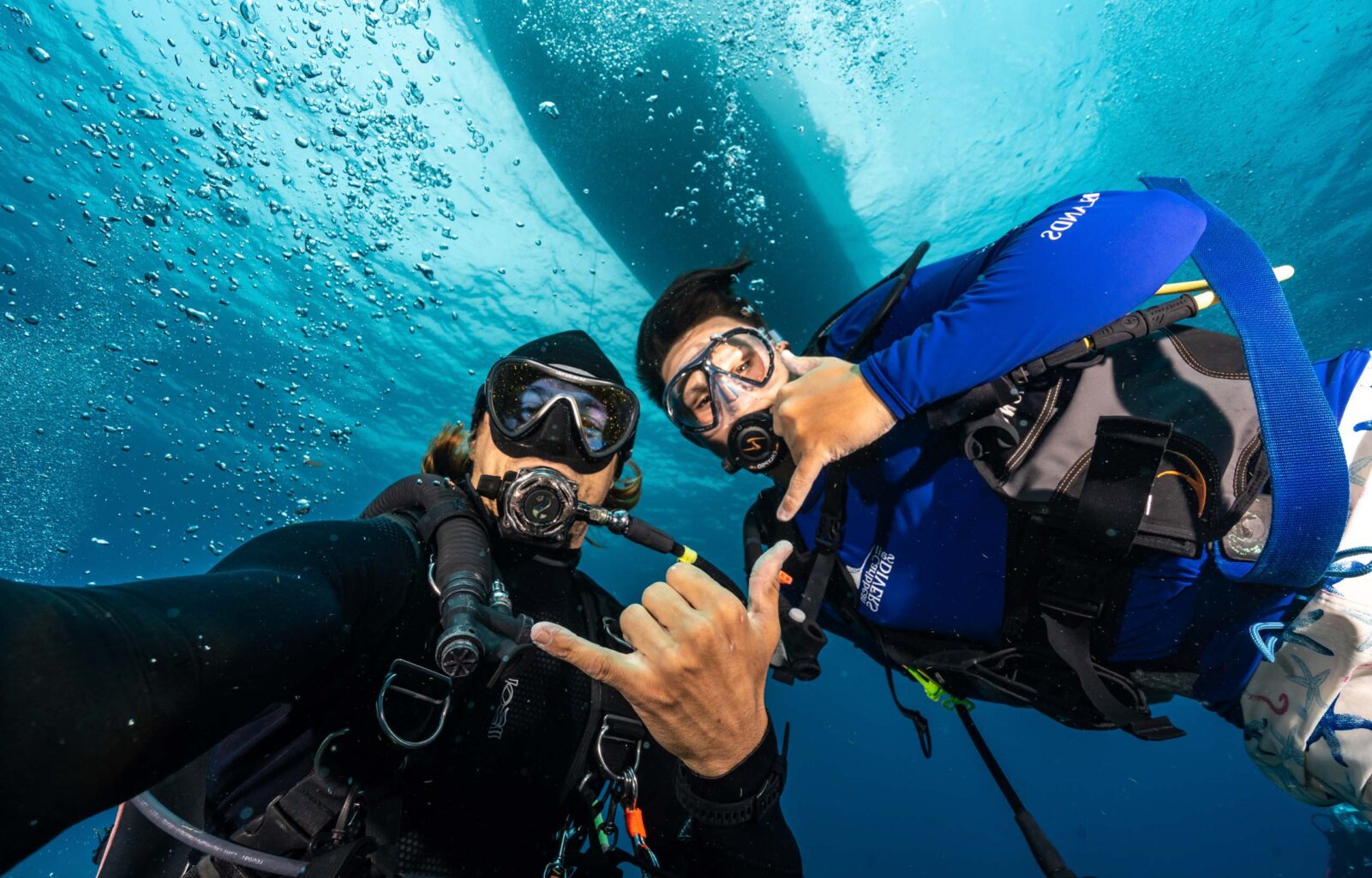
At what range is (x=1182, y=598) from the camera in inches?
96.9

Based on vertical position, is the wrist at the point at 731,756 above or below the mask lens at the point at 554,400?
below

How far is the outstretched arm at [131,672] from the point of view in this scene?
0.91 meters

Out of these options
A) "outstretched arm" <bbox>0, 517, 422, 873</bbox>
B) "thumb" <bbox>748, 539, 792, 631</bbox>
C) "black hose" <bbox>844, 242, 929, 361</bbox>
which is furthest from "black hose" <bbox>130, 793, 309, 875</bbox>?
"black hose" <bbox>844, 242, 929, 361</bbox>

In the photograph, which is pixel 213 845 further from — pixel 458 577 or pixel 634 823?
pixel 634 823

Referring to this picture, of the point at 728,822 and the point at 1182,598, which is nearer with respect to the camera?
the point at 728,822

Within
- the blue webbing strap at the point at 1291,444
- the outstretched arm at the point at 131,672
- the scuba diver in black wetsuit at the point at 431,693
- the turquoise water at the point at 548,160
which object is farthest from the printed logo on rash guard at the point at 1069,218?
the turquoise water at the point at 548,160

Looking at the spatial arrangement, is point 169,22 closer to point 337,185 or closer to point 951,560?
point 337,185

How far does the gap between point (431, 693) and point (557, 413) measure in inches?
68.0

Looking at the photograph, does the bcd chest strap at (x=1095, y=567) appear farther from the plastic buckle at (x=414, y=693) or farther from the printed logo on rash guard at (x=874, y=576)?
the plastic buckle at (x=414, y=693)

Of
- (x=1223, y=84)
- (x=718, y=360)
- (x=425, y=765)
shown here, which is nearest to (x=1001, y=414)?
(x=718, y=360)

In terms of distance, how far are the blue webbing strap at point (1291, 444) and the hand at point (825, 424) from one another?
1236 millimetres

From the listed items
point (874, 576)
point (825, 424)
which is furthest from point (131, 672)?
point (874, 576)

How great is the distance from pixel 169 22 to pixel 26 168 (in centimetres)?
998

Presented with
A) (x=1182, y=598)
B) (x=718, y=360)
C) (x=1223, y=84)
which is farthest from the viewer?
(x=1223, y=84)
